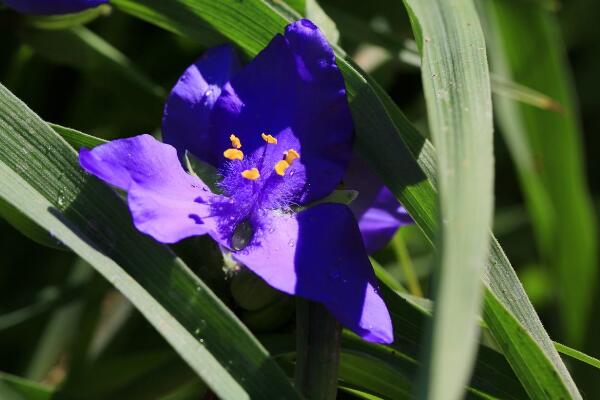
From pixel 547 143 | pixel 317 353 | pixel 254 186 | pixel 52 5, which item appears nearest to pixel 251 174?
pixel 254 186

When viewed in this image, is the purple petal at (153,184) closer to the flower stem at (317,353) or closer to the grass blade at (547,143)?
the flower stem at (317,353)

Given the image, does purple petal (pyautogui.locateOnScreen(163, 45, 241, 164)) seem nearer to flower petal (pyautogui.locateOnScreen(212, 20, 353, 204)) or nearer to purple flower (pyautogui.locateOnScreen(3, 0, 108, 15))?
flower petal (pyautogui.locateOnScreen(212, 20, 353, 204))

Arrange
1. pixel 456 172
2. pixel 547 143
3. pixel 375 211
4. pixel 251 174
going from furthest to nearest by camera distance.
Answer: pixel 547 143 → pixel 375 211 → pixel 251 174 → pixel 456 172

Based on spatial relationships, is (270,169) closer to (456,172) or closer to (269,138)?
(269,138)

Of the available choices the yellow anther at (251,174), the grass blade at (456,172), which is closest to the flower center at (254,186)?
the yellow anther at (251,174)

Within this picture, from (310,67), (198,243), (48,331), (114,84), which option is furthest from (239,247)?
(48,331)

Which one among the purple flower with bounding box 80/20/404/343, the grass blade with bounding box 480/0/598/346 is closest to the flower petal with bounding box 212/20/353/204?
the purple flower with bounding box 80/20/404/343
